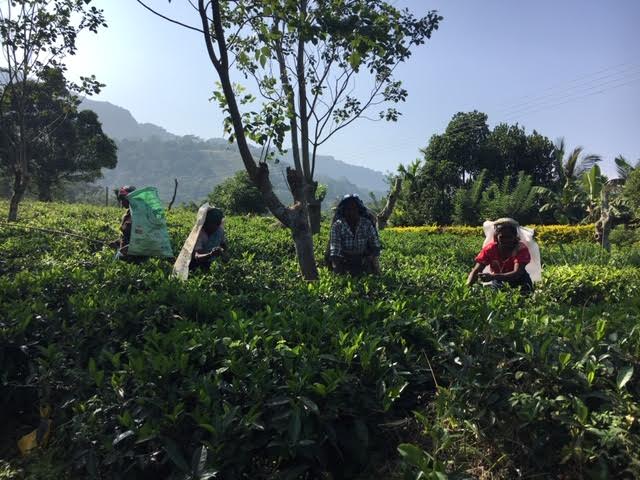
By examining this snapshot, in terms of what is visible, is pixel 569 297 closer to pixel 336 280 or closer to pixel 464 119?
pixel 336 280

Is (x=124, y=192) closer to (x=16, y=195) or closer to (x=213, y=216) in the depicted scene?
(x=213, y=216)

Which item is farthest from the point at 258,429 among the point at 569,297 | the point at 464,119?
the point at 464,119

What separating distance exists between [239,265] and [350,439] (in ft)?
13.1

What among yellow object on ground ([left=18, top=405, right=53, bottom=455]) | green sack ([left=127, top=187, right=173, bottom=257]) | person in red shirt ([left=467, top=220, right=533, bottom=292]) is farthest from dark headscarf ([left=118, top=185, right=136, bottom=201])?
person in red shirt ([left=467, top=220, right=533, bottom=292])

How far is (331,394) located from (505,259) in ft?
12.9

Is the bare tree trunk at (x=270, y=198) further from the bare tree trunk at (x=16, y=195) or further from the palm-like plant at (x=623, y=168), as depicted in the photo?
the palm-like plant at (x=623, y=168)

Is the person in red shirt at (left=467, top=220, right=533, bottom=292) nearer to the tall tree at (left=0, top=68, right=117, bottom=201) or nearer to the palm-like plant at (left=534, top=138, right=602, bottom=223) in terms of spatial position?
the palm-like plant at (left=534, top=138, right=602, bottom=223)

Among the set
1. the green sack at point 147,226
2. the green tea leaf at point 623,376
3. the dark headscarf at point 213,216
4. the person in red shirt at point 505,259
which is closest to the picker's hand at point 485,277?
the person in red shirt at point 505,259

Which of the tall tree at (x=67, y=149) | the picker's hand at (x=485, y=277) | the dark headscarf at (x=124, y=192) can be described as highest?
the tall tree at (x=67, y=149)

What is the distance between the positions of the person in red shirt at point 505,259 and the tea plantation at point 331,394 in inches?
70.0

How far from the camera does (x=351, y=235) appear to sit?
5.38 metres

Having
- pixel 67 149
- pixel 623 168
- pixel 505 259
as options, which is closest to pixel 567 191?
pixel 623 168

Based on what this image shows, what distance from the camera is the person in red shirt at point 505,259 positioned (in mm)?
5262

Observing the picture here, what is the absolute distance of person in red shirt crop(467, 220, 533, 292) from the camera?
17.3 ft
